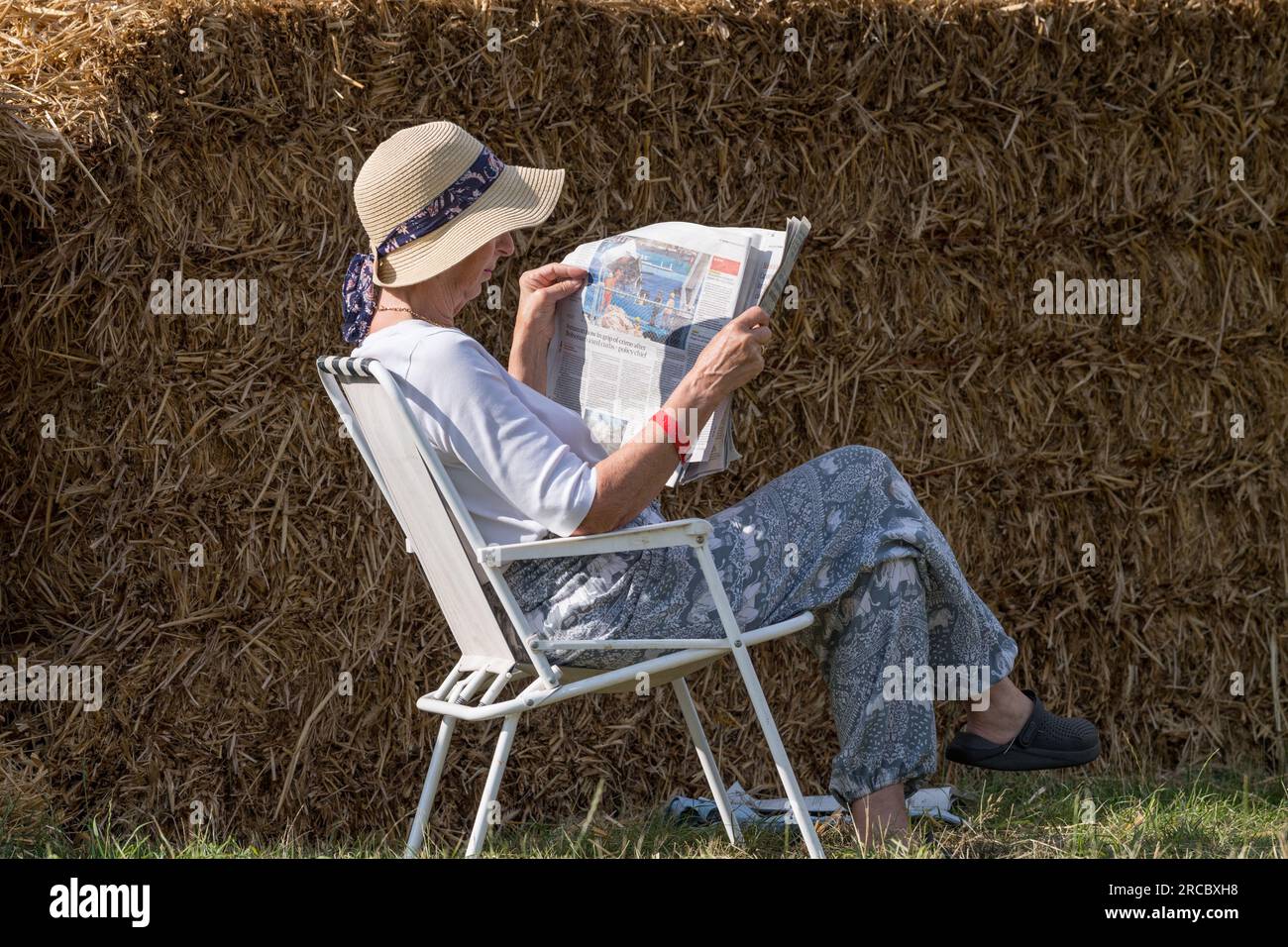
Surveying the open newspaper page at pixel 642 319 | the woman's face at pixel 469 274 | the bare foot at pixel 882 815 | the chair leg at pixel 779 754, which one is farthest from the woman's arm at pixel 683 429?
the bare foot at pixel 882 815

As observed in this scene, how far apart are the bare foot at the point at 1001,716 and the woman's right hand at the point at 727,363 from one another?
2.62ft

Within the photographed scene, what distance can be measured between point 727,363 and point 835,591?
0.46 metres

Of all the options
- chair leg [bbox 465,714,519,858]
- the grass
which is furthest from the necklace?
the grass

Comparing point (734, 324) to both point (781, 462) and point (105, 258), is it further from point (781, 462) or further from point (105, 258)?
point (105, 258)

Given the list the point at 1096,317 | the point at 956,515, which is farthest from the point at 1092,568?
the point at 1096,317

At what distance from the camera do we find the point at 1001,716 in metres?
2.62

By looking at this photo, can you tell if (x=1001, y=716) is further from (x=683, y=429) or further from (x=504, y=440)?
(x=504, y=440)

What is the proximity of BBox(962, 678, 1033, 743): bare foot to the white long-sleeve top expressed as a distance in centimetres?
90

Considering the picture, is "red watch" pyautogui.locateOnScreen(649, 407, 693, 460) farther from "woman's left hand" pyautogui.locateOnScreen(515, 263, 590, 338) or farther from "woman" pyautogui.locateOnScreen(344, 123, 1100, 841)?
"woman's left hand" pyautogui.locateOnScreen(515, 263, 590, 338)

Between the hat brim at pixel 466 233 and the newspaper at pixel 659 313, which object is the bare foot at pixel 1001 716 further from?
the hat brim at pixel 466 233

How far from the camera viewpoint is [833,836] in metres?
2.76

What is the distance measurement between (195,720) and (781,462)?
1.52 meters

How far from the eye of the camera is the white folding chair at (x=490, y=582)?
224cm

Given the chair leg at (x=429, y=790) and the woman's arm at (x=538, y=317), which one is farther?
the woman's arm at (x=538, y=317)
